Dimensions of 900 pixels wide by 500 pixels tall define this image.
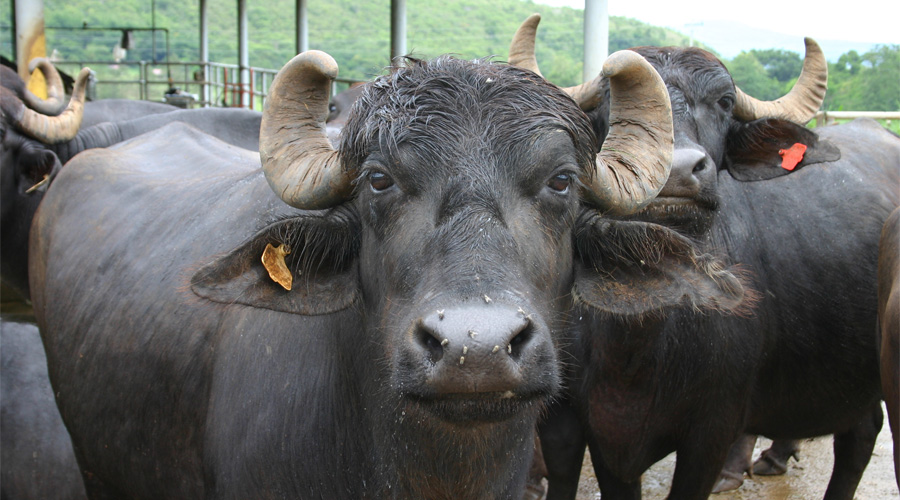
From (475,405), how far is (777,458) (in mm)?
4959

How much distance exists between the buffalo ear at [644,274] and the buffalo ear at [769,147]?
191 centimetres

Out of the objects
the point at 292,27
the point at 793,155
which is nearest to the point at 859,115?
the point at 793,155

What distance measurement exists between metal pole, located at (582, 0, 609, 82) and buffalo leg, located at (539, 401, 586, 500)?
4.67 metres

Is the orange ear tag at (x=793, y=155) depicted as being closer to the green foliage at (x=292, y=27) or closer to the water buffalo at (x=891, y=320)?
the water buffalo at (x=891, y=320)

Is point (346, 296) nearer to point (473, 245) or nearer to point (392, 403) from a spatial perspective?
point (392, 403)

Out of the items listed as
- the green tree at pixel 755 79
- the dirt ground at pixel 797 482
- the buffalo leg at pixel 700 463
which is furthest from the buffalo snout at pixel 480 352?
the green tree at pixel 755 79

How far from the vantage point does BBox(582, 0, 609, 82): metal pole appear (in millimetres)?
8250

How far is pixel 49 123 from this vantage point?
684 centimetres

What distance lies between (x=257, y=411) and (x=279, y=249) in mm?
649

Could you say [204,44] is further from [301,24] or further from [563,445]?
[563,445]

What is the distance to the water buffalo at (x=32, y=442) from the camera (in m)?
4.98

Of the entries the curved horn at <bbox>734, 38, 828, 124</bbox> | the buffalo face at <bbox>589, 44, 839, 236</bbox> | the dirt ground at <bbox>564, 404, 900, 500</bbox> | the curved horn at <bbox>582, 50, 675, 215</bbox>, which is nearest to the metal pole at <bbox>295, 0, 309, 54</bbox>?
the dirt ground at <bbox>564, 404, 900, 500</bbox>

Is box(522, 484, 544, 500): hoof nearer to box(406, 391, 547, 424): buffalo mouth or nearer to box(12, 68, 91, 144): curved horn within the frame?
box(406, 391, 547, 424): buffalo mouth

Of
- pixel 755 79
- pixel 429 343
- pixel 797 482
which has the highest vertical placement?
pixel 755 79
